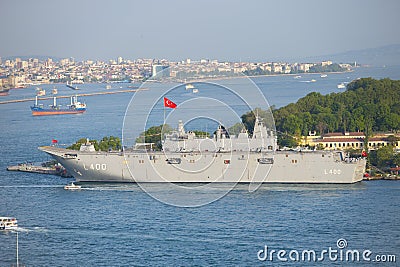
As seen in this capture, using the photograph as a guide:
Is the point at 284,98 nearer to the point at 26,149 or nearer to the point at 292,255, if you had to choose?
the point at 26,149

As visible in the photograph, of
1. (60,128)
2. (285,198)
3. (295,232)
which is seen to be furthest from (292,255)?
(60,128)

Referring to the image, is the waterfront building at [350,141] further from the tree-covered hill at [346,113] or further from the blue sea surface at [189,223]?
the blue sea surface at [189,223]

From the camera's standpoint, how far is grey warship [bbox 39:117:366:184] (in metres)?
30.8

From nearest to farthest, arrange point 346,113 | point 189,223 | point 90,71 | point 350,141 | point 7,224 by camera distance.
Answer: point 7,224
point 189,223
point 350,141
point 346,113
point 90,71

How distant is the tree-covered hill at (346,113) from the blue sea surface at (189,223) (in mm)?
10975

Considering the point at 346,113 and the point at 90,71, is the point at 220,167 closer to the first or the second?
Answer: the point at 346,113

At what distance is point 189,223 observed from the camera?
77.9ft

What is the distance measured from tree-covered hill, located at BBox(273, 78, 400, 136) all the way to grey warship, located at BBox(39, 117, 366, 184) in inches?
293

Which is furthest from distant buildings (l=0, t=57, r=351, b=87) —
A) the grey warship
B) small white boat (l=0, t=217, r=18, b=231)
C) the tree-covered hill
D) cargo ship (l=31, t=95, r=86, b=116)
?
small white boat (l=0, t=217, r=18, b=231)

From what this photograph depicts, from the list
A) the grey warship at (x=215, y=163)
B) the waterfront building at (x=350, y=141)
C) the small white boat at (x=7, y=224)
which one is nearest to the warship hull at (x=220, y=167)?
the grey warship at (x=215, y=163)

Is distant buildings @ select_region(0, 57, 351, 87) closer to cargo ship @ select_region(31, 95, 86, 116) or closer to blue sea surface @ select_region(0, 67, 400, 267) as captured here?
cargo ship @ select_region(31, 95, 86, 116)

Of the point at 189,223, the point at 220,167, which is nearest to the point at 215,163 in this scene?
the point at 220,167

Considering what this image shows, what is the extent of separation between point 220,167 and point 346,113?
1458 centimetres

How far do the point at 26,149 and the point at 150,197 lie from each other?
54.8 feet
